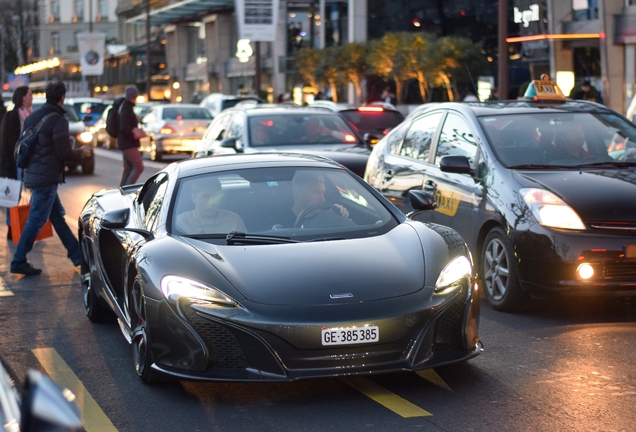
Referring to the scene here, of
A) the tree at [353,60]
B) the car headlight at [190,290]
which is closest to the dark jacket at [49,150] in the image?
the car headlight at [190,290]

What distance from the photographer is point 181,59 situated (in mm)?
80562

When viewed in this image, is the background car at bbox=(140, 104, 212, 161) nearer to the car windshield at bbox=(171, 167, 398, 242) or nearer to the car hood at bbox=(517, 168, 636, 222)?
the car hood at bbox=(517, 168, 636, 222)

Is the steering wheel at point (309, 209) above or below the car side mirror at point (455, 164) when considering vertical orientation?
below

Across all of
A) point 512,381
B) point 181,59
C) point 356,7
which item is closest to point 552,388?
point 512,381

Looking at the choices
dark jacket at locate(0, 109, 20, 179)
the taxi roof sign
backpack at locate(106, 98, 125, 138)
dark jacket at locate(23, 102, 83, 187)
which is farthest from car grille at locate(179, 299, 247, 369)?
backpack at locate(106, 98, 125, 138)

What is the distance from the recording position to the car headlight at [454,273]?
18.7ft

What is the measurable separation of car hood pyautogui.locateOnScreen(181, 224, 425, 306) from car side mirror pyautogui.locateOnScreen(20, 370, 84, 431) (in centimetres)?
306

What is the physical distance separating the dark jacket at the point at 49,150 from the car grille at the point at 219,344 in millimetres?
5282

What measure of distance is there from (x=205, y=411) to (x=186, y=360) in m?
0.27

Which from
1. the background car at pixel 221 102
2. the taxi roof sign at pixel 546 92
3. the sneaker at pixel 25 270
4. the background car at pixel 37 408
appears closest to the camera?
the background car at pixel 37 408

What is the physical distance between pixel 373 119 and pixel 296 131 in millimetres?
5673

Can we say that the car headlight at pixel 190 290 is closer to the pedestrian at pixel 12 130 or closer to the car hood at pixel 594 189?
the car hood at pixel 594 189

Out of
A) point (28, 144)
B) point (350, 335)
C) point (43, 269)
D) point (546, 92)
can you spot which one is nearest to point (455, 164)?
point (546, 92)

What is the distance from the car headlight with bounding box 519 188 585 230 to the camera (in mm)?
7578
